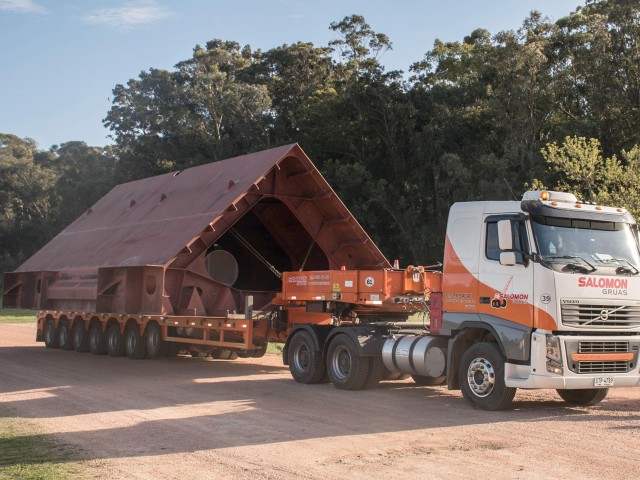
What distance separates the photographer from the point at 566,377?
38.6ft

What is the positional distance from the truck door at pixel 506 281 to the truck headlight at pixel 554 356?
14.9 inches

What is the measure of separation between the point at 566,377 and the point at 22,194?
7687 cm

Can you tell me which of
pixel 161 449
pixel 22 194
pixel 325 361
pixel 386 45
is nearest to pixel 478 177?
pixel 386 45

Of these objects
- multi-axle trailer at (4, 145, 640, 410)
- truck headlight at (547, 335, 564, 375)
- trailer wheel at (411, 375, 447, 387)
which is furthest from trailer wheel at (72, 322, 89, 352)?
truck headlight at (547, 335, 564, 375)

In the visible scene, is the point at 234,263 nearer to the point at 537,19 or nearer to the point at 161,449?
the point at 161,449

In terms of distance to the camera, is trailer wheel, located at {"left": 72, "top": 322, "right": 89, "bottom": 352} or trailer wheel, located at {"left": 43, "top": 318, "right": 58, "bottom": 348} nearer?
trailer wheel, located at {"left": 72, "top": 322, "right": 89, "bottom": 352}

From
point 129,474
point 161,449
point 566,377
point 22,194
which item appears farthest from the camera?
point 22,194

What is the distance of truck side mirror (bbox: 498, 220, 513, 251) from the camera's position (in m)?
12.0

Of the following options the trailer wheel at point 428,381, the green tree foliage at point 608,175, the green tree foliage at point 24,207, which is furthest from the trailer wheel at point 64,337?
the green tree foliage at point 24,207

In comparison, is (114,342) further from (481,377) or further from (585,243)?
(585,243)

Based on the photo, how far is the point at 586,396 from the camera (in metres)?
13.4

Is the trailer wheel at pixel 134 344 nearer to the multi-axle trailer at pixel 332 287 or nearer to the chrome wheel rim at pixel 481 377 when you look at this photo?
the multi-axle trailer at pixel 332 287

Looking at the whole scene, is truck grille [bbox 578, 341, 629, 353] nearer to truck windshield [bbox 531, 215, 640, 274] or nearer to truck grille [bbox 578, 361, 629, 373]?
truck grille [bbox 578, 361, 629, 373]

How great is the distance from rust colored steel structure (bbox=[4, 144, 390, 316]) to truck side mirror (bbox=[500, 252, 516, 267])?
28.3 feet
